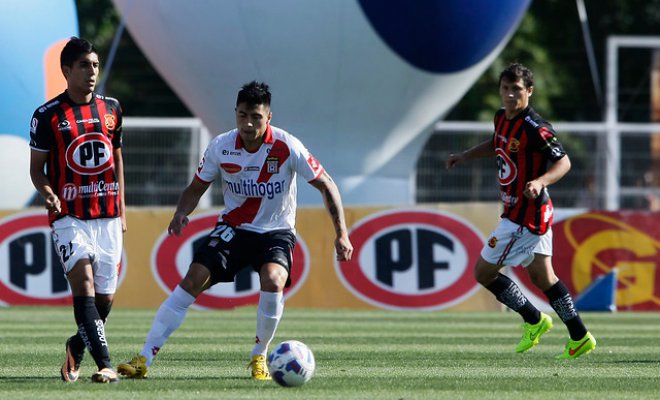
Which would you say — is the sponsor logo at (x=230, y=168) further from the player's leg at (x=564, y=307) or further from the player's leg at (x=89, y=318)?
the player's leg at (x=564, y=307)

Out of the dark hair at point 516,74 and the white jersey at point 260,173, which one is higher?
the dark hair at point 516,74

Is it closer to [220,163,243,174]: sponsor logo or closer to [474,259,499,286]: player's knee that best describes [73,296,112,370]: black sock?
[220,163,243,174]: sponsor logo

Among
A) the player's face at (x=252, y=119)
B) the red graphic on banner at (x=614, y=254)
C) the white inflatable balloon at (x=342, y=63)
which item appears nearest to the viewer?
the player's face at (x=252, y=119)

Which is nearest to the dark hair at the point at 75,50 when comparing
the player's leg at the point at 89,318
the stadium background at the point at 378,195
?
the player's leg at the point at 89,318

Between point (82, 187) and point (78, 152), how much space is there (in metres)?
0.21

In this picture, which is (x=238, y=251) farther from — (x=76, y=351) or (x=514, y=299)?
(x=514, y=299)

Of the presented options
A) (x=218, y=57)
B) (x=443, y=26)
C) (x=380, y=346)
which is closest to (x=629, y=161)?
(x=443, y=26)

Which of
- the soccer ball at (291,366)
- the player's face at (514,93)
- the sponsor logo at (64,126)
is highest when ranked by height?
the player's face at (514,93)

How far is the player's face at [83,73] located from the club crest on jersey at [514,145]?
11.7ft

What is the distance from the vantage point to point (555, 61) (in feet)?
120

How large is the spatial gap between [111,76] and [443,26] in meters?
17.0

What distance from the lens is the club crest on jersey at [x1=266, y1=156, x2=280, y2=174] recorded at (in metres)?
8.52

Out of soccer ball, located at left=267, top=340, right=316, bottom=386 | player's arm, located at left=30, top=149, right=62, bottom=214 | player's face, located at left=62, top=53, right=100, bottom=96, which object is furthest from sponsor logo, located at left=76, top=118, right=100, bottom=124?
soccer ball, located at left=267, top=340, right=316, bottom=386

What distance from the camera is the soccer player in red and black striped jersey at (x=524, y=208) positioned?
10266 mm
